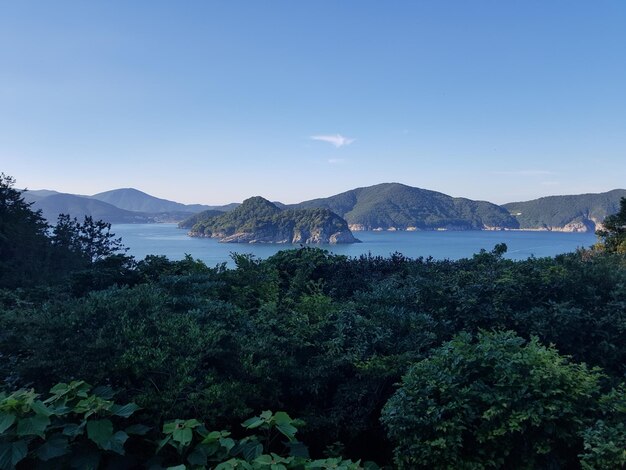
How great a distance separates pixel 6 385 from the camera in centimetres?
410

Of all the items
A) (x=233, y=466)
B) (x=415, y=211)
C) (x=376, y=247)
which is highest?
(x=415, y=211)

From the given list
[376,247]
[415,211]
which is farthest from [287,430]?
[415,211]

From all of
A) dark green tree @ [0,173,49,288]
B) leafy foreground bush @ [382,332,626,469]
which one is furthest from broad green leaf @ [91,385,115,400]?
dark green tree @ [0,173,49,288]

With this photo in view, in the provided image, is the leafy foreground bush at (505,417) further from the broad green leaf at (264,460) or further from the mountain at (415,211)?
the mountain at (415,211)

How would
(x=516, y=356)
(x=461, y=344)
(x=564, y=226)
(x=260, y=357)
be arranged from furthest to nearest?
(x=564, y=226) < (x=260, y=357) < (x=461, y=344) < (x=516, y=356)

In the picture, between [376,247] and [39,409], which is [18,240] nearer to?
[39,409]

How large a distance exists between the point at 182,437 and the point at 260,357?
81.3 inches

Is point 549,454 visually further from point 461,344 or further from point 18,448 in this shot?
point 18,448

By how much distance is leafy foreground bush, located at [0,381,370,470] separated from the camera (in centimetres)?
277

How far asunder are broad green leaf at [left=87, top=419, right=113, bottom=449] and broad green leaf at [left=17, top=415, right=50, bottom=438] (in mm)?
288

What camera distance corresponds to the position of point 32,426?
2.77m

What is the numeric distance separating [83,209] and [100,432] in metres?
155

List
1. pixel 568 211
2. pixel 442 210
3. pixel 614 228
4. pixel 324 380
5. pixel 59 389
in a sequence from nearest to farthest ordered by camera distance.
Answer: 1. pixel 59 389
2. pixel 324 380
3. pixel 614 228
4. pixel 568 211
5. pixel 442 210

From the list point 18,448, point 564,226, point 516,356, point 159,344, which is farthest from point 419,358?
point 564,226
